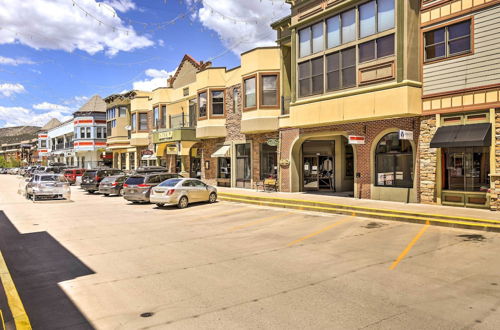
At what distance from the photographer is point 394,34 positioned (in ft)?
55.1

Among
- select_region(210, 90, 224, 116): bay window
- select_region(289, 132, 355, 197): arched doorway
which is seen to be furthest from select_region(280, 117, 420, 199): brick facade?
select_region(210, 90, 224, 116): bay window

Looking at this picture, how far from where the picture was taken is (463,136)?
1511cm

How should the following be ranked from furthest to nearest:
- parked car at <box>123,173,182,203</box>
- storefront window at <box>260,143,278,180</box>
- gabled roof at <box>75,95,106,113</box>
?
gabled roof at <box>75,95,106,113</box> < storefront window at <box>260,143,278,180</box> < parked car at <box>123,173,182,203</box>

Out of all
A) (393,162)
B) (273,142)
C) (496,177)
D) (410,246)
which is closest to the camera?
(410,246)

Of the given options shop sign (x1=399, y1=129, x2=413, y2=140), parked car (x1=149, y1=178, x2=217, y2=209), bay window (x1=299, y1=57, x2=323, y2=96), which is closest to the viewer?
shop sign (x1=399, y1=129, x2=413, y2=140)

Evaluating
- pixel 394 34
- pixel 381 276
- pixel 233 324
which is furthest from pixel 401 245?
pixel 394 34

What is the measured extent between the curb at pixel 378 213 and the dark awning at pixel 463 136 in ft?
10.9

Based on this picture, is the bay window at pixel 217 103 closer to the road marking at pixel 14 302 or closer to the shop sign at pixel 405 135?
the shop sign at pixel 405 135

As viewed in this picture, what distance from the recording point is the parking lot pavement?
224 inches

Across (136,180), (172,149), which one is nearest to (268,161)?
(136,180)

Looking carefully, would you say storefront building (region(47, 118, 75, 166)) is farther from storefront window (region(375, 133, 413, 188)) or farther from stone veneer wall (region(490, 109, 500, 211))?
stone veneer wall (region(490, 109, 500, 211))

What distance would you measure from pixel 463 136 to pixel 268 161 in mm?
12665

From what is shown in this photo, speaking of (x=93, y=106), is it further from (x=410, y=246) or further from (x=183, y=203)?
(x=410, y=246)

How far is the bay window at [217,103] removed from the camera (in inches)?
1140
